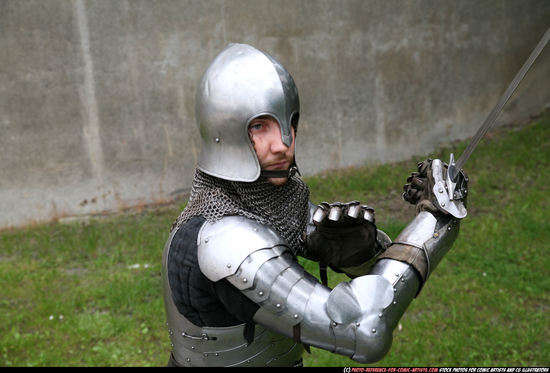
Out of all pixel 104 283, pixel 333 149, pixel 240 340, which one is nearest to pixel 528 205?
pixel 333 149

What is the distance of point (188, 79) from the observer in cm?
631

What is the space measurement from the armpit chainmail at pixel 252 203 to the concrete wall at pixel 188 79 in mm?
4224

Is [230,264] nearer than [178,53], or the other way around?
[230,264]

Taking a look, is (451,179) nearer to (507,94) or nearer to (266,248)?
(507,94)

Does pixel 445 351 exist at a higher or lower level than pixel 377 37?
lower

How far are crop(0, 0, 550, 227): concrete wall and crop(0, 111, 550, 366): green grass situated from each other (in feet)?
1.46

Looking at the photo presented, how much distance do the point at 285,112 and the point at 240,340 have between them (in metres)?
0.86

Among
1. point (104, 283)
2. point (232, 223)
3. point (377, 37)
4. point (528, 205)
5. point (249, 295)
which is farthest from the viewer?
point (377, 37)

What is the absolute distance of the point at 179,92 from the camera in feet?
20.7

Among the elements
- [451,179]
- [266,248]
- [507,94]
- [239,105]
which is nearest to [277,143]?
[239,105]

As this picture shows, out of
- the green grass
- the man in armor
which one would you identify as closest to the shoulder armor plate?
the man in armor

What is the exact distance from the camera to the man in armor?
1.79 meters

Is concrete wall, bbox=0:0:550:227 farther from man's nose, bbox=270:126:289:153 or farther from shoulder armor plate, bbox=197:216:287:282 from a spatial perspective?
shoulder armor plate, bbox=197:216:287:282

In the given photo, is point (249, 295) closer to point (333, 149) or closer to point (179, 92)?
point (179, 92)
